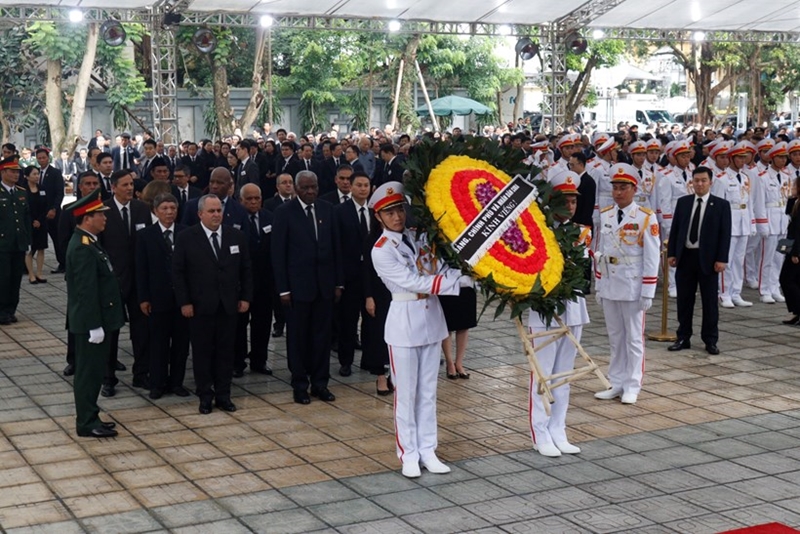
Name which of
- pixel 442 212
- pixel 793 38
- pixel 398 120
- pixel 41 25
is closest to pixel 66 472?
pixel 442 212

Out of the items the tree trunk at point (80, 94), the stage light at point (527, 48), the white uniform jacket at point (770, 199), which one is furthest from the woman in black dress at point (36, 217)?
the tree trunk at point (80, 94)

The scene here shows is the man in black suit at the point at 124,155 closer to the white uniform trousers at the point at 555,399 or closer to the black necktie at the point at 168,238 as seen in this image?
the black necktie at the point at 168,238

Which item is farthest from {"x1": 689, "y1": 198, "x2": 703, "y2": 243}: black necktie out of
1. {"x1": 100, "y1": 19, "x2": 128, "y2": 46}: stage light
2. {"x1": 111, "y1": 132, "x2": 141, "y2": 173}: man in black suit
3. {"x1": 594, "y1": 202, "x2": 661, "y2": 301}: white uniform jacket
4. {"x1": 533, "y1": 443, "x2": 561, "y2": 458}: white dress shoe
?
{"x1": 100, "y1": 19, "x2": 128, "y2": 46}: stage light

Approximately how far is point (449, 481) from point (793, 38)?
23863 millimetres

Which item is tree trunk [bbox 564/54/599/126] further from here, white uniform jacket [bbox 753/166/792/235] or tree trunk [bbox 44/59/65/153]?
white uniform jacket [bbox 753/166/792/235]

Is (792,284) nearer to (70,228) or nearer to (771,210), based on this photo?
(771,210)

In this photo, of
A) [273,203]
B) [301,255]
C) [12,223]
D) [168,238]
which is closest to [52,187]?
[12,223]

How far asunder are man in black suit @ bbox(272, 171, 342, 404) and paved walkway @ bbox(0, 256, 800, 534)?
0.96ft

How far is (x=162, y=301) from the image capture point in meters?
9.20

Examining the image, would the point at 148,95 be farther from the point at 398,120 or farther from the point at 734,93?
the point at 734,93

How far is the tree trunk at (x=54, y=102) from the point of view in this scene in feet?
113

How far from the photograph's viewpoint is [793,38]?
27875 mm

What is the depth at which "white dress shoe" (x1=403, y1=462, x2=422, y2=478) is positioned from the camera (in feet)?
23.0

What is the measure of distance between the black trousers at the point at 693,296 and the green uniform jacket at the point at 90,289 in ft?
17.9
